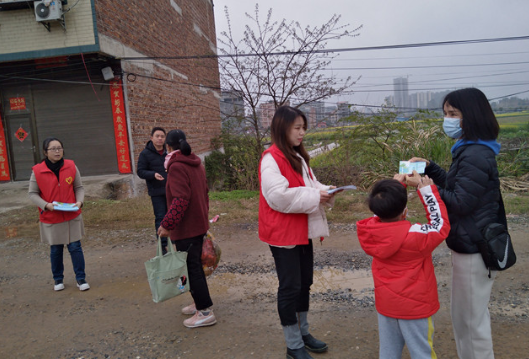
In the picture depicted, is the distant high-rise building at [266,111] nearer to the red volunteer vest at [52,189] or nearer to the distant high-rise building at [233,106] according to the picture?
the distant high-rise building at [233,106]

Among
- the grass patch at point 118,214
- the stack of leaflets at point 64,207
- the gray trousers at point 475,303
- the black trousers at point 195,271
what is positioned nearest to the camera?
the gray trousers at point 475,303

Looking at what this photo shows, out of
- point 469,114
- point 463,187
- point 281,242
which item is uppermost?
point 469,114

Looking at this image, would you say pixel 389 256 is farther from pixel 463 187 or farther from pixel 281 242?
pixel 281 242

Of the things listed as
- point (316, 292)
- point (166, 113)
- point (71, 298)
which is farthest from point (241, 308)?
point (166, 113)

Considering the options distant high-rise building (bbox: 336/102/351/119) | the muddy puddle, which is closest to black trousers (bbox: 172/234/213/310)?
the muddy puddle

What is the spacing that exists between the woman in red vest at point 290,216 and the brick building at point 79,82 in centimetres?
818

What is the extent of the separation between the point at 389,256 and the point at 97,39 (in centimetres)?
932

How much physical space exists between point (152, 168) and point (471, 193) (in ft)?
13.9

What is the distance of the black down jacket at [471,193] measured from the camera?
7.28 ft

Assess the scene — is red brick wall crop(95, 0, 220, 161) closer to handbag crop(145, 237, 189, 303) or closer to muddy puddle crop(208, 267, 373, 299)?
muddy puddle crop(208, 267, 373, 299)

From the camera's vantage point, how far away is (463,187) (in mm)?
2232

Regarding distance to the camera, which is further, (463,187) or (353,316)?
(353,316)

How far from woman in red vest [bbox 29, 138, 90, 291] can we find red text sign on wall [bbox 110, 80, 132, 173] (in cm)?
640

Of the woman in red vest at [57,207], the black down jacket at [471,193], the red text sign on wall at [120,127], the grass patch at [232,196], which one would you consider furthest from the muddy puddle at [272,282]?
the red text sign on wall at [120,127]
